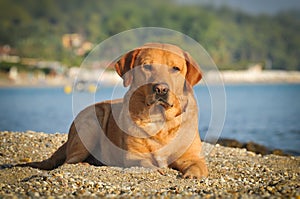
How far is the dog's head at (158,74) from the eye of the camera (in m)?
5.97

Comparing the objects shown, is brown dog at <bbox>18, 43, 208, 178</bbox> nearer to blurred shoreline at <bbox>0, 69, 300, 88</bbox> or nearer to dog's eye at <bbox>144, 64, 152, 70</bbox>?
dog's eye at <bbox>144, 64, 152, 70</bbox>

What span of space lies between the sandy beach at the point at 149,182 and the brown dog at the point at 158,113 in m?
0.20

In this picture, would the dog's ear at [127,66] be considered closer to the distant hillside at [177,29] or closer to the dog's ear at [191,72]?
the dog's ear at [191,72]

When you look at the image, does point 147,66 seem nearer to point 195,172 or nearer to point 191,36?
point 195,172

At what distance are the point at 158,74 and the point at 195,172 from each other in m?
1.35

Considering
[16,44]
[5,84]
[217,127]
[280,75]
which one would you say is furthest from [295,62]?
[217,127]

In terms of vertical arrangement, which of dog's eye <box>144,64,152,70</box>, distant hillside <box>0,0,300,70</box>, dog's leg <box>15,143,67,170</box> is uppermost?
distant hillside <box>0,0,300,70</box>

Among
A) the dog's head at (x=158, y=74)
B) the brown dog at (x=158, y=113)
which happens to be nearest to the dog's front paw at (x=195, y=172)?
the brown dog at (x=158, y=113)

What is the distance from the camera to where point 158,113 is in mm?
6281

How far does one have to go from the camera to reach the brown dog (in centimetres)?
609

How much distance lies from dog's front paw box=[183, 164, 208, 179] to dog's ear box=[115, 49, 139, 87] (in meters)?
1.35

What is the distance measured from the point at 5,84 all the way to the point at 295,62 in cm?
10612

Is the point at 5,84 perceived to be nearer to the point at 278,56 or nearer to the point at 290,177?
the point at 290,177

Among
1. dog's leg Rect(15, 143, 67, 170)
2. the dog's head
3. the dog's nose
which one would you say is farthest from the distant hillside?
the dog's nose
